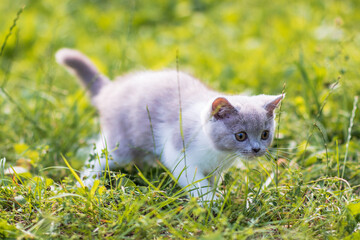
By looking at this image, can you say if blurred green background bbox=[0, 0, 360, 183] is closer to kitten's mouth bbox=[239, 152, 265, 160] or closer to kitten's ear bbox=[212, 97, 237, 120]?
kitten's mouth bbox=[239, 152, 265, 160]

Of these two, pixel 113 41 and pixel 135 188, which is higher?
pixel 113 41

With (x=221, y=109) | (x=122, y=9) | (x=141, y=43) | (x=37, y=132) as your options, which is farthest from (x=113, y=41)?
(x=221, y=109)

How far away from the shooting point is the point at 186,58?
5.21 metres

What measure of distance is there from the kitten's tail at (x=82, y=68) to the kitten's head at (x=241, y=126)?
136 cm

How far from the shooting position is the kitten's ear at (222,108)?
2.56 metres

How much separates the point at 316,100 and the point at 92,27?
3.89 metres

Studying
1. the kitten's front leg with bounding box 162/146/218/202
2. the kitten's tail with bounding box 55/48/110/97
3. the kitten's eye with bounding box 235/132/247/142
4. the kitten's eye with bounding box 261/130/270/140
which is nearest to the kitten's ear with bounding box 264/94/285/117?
the kitten's eye with bounding box 261/130/270/140

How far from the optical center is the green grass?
7.28 feet

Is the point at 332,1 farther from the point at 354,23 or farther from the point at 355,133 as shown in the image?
the point at 355,133

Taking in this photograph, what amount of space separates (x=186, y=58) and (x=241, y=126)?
2.67 m

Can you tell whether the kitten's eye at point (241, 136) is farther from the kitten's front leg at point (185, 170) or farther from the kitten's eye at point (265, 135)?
the kitten's front leg at point (185, 170)

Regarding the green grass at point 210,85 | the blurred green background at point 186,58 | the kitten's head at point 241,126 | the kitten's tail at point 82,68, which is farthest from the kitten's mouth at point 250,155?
the kitten's tail at point 82,68

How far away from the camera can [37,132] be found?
3.44 meters

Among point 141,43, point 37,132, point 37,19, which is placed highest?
point 37,19
